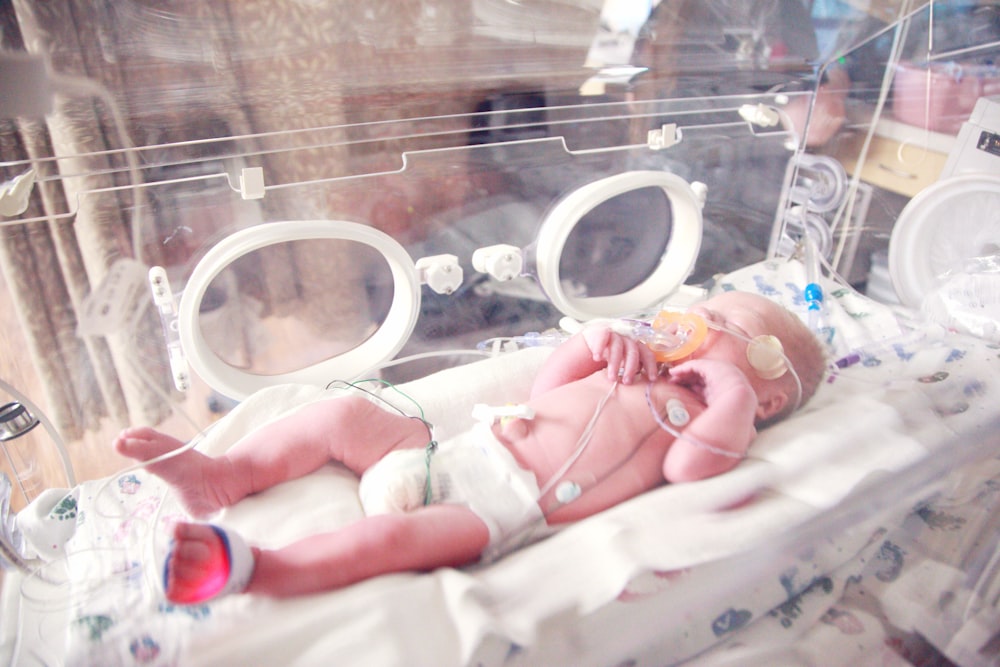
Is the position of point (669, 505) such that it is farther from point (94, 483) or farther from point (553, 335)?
point (94, 483)

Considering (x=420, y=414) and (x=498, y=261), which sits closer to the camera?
(x=420, y=414)

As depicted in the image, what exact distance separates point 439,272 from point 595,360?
33 centimetres

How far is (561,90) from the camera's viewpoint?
1.33m

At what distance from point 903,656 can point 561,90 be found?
1100 millimetres

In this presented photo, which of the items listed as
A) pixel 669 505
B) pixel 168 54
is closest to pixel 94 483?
pixel 168 54

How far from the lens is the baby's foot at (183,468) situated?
2.59ft

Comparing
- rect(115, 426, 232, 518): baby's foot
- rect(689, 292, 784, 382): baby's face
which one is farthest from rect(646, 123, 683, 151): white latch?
rect(115, 426, 232, 518): baby's foot

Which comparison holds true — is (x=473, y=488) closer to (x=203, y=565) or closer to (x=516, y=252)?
(x=203, y=565)

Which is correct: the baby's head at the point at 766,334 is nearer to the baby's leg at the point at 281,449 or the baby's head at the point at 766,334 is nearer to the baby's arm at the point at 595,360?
the baby's arm at the point at 595,360

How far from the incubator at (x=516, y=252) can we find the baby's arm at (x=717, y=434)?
4 cm

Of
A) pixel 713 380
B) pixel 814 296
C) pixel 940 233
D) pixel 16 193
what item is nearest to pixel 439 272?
pixel 713 380

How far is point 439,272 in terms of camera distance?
120 centimetres

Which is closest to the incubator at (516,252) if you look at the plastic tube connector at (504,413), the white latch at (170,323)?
the white latch at (170,323)

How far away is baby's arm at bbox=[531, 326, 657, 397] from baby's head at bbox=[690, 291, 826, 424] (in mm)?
105
